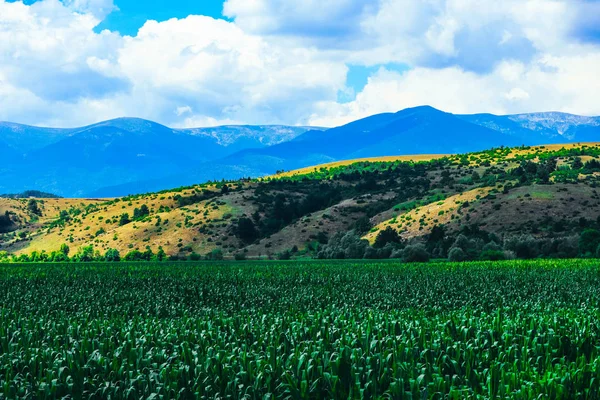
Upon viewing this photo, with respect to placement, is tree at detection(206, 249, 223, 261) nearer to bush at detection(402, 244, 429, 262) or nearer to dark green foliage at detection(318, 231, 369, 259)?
dark green foliage at detection(318, 231, 369, 259)

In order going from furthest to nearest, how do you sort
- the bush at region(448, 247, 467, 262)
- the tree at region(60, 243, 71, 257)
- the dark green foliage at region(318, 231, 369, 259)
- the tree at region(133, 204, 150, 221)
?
the tree at region(133, 204, 150, 221), the tree at region(60, 243, 71, 257), the dark green foliage at region(318, 231, 369, 259), the bush at region(448, 247, 467, 262)

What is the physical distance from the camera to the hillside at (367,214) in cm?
10825

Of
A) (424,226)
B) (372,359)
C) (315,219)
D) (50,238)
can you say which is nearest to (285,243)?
(315,219)

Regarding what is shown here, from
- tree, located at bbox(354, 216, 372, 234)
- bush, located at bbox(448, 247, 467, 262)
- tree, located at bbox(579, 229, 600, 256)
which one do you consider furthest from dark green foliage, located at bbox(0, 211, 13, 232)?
tree, located at bbox(579, 229, 600, 256)

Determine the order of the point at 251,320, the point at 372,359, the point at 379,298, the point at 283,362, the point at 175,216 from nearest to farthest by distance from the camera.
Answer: the point at 372,359
the point at 283,362
the point at 251,320
the point at 379,298
the point at 175,216

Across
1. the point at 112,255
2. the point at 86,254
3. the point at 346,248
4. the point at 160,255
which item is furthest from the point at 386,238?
the point at 86,254

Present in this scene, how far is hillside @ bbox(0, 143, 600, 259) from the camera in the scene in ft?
355

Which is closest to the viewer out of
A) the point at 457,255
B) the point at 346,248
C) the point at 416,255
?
the point at 416,255

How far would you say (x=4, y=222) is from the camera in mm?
197125

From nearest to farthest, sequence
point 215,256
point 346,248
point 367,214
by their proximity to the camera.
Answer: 1. point 346,248
2. point 215,256
3. point 367,214

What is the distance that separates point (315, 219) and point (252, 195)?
94.9 ft

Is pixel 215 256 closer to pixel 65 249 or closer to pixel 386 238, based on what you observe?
pixel 386 238

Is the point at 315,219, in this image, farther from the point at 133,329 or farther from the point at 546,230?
the point at 133,329

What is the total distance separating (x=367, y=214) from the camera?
14362 cm
